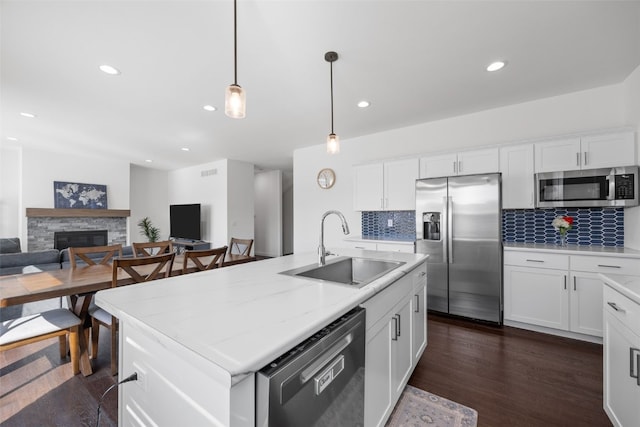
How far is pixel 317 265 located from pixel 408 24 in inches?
72.8

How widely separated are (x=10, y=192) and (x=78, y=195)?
1079 mm

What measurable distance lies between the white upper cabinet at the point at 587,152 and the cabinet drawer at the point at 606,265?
919 mm

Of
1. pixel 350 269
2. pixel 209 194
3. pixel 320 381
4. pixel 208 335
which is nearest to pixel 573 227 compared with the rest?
pixel 350 269

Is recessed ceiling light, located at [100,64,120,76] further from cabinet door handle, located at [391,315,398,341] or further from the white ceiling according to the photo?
cabinet door handle, located at [391,315,398,341]

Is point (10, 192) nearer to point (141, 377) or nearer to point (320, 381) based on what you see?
point (141, 377)

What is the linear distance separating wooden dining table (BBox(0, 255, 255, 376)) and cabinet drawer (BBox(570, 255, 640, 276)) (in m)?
4.08

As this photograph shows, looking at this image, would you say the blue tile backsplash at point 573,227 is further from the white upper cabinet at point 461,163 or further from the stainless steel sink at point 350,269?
the stainless steel sink at point 350,269

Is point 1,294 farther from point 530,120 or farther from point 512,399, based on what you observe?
point 530,120

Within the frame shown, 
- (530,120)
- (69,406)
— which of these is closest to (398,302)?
(69,406)

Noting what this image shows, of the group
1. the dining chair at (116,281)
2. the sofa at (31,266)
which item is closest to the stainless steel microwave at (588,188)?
the dining chair at (116,281)

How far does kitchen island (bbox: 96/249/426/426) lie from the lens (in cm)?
64

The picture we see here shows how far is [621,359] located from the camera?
129cm

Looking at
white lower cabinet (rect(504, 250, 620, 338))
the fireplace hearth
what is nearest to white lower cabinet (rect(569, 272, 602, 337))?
white lower cabinet (rect(504, 250, 620, 338))

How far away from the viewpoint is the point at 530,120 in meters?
3.13
